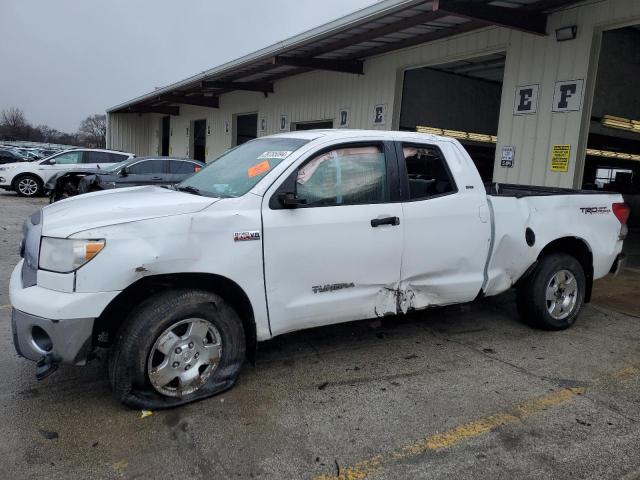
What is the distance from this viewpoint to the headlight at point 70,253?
309 cm

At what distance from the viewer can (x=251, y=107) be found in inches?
738

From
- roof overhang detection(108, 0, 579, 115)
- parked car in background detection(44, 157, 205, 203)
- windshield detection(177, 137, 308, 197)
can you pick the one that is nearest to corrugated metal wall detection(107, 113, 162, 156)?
roof overhang detection(108, 0, 579, 115)

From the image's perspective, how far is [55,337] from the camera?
309 centimetres

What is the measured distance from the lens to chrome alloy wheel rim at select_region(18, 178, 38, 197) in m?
18.1

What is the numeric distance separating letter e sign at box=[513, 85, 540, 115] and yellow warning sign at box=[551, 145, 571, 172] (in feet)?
2.69

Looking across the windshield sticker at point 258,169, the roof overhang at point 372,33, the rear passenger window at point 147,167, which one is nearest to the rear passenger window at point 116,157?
the roof overhang at point 372,33

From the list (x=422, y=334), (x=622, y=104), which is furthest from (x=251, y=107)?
(x=422, y=334)

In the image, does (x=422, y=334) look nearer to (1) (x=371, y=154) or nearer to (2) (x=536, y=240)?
(2) (x=536, y=240)

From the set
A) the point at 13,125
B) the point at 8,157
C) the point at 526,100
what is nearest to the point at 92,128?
the point at 13,125

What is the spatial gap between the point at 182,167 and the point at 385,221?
11917mm

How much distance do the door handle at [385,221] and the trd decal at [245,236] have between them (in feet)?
3.12

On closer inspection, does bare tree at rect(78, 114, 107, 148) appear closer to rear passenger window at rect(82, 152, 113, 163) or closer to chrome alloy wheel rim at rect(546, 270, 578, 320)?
rear passenger window at rect(82, 152, 113, 163)

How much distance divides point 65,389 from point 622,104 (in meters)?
14.5

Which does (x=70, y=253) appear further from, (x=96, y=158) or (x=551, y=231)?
(x=96, y=158)
